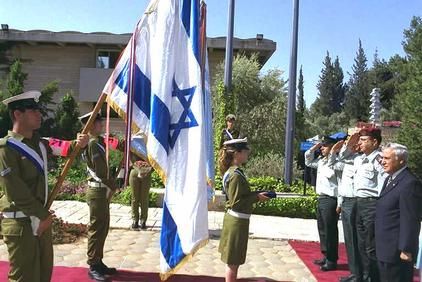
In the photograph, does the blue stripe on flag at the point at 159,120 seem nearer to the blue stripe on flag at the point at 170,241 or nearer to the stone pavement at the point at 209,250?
the blue stripe on flag at the point at 170,241

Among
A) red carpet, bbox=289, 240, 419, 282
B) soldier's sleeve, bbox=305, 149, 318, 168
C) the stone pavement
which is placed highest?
soldier's sleeve, bbox=305, 149, 318, 168

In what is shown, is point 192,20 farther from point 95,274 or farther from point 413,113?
point 413,113

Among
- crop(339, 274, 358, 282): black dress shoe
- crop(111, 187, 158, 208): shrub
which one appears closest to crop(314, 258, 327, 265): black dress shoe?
crop(339, 274, 358, 282): black dress shoe

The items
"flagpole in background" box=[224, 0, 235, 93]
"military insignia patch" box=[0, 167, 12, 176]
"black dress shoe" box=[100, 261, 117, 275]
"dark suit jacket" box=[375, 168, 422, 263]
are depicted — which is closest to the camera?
"military insignia patch" box=[0, 167, 12, 176]

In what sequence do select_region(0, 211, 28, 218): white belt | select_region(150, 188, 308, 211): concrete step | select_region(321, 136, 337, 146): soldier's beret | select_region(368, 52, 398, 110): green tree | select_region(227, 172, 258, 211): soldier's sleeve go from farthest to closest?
select_region(368, 52, 398, 110): green tree < select_region(150, 188, 308, 211): concrete step < select_region(321, 136, 337, 146): soldier's beret < select_region(227, 172, 258, 211): soldier's sleeve < select_region(0, 211, 28, 218): white belt

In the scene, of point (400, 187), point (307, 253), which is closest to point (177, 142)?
point (400, 187)

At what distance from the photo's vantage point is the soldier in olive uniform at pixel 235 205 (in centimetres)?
505

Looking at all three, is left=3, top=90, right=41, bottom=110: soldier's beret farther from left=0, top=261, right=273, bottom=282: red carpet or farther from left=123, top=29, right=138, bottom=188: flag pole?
left=0, top=261, right=273, bottom=282: red carpet

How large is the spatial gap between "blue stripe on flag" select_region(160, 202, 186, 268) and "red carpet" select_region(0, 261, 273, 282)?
173cm

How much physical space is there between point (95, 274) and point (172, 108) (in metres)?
2.50

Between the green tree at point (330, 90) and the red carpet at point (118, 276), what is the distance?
62.6 m

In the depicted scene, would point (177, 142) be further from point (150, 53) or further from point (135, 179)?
point (135, 179)

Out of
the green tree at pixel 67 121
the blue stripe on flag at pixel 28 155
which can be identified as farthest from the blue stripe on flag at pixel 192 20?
the green tree at pixel 67 121

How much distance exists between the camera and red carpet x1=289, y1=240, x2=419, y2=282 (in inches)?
256
